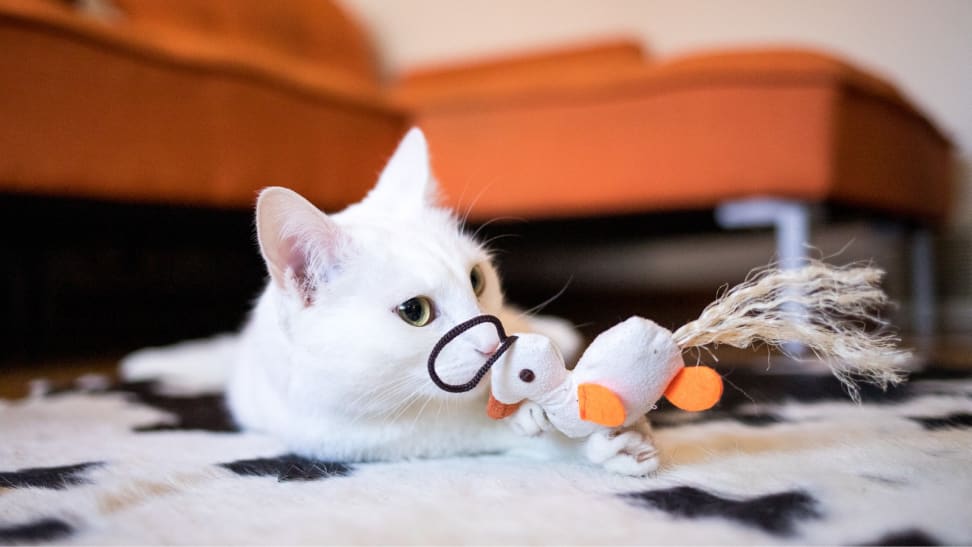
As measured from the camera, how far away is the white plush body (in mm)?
582

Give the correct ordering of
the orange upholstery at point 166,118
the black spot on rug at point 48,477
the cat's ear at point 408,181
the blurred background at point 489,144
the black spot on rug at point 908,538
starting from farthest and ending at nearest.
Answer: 1. the blurred background at point 489,144
2. the orange upholstery at point 166,118
3. the cat's ear at point 408,181
4. the black spot on rug at point 48,477
5. the black spot on rug at point 908,538

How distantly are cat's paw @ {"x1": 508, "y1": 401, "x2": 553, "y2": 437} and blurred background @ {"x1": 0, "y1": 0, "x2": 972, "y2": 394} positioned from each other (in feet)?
0.81

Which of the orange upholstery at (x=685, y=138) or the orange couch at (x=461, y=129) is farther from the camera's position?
the orange upholstery at (x=685, y=138)

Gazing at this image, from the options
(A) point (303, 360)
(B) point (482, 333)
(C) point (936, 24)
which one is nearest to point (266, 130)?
(A) point (303, 360)

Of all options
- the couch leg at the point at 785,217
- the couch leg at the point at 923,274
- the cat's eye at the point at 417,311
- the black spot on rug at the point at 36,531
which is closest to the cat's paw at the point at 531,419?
the cat's eye at the point at 417,311

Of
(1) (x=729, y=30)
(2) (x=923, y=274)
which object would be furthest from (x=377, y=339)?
(1) (x=729, y=30)

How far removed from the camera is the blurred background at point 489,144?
139 cm

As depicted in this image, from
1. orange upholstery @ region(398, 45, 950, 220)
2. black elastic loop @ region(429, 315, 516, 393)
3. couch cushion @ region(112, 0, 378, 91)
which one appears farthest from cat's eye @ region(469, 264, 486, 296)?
couch cushion @ region(112, 0, 378, 91)

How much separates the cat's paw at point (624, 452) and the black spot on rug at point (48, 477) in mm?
492

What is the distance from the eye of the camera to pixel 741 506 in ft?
1.83

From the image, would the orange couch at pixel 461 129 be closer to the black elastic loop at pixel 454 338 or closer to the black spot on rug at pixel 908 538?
the black elastic loop at pixel 454 338

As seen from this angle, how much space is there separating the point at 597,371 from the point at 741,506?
6.0 inches

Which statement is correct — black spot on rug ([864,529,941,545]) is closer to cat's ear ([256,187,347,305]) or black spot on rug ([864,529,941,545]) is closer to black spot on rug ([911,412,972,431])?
black spot on rug ([911,412,972,431])

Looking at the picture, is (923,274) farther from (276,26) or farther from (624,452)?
(276,26)
